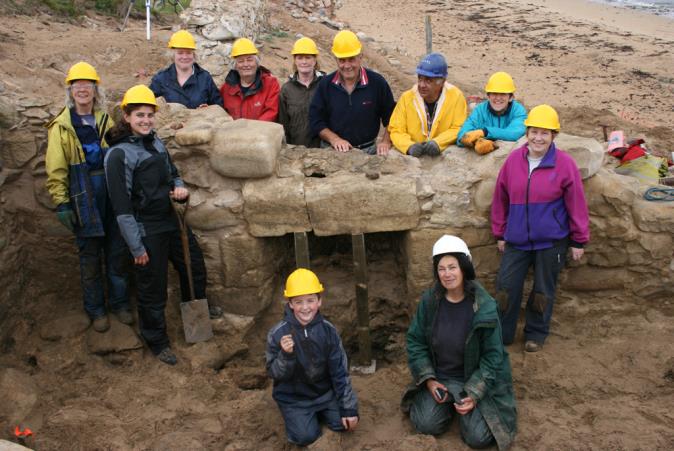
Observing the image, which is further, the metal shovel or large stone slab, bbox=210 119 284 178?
the metal shovel

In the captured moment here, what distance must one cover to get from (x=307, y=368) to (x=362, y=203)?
159 cm

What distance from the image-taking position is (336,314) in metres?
5.88

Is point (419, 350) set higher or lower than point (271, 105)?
lower

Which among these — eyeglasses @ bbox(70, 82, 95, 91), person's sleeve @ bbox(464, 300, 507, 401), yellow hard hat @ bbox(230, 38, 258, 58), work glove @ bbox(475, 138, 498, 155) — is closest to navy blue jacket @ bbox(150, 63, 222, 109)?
yellow hard hat @ bbox(230, 38, 258, 58)

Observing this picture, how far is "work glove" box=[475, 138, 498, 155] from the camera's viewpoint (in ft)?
17.5

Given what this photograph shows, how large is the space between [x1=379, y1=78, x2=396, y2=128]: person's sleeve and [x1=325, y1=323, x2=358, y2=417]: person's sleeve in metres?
2.32

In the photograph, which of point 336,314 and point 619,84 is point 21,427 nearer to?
point 336,314

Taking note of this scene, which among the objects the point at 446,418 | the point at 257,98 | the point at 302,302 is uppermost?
the point at 257,98

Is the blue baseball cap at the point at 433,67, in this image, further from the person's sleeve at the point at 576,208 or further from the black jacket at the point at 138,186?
the black jacket at the point at 138,186

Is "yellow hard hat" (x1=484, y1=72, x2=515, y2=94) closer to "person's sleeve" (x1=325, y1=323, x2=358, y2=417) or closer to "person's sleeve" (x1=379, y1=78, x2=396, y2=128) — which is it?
"person's sleeve" (x1=379, y1=78, x2=396, y2=128)

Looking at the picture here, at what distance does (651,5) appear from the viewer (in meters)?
28.9

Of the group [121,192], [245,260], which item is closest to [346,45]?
[245,260]

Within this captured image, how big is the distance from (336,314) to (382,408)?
1.22 metres

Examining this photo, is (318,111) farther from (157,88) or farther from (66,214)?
(66,214)
